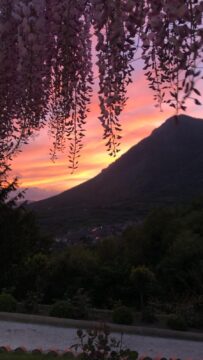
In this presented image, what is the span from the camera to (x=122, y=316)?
448 inches

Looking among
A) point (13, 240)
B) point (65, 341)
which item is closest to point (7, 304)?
point (65, 341)

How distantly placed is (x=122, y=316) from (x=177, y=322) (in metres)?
1.10

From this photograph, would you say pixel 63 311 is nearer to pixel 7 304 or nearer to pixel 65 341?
pixel 7 304

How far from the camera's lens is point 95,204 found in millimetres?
44312

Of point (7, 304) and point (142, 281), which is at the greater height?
point (142, 281)

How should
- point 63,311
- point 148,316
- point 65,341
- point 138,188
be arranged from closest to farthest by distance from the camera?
point 65,341, point 148,316, point 63,311, point 138,188

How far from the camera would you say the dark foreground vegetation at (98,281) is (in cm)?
1190

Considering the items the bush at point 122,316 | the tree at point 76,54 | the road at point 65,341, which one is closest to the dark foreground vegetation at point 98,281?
the bush at point 122,316

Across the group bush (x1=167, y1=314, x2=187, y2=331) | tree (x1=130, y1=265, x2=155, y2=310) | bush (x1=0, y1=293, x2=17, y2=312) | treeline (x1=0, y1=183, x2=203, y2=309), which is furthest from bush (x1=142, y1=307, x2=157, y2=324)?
bush (x1=0, y1=293, x2=17, y2=312)

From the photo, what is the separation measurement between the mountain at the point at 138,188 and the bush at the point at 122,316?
2331cm

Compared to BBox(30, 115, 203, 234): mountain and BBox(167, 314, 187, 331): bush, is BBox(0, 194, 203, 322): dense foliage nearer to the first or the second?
BBox(167, 314, 187, 331): bush

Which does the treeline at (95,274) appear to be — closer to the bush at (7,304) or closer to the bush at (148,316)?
the bush at (7,304)

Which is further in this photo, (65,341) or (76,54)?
(65,341)

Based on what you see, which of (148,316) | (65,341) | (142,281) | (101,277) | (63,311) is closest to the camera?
(65,341)
